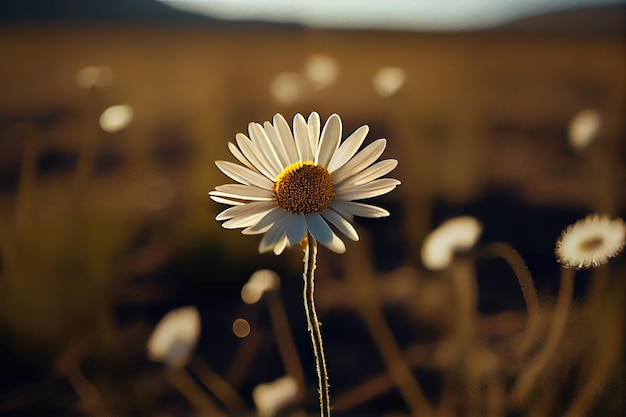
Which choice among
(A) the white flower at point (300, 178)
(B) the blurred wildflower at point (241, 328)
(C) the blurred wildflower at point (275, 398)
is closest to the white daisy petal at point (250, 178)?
(A) the white flower at point (300, 178)

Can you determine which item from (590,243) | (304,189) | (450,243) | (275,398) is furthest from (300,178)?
(450,243)

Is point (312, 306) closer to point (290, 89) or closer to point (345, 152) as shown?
point (345, 152)

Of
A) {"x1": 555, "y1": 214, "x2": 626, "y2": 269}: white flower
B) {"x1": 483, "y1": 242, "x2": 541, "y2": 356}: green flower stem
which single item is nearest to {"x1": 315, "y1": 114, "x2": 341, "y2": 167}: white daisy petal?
{"x1": 555, "y1": 214, "x2": 626, "y2": 269}: white flower

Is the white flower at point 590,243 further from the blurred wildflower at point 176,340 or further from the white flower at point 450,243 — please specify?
the blurred wildflower at point 176,340

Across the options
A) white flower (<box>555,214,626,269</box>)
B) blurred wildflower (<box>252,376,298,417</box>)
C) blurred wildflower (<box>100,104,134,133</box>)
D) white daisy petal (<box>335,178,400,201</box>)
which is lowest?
blurred wildflower (<box>252,376,298,417</box>)

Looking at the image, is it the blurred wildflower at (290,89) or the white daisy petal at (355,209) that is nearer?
the white daisy petal at (355,209)

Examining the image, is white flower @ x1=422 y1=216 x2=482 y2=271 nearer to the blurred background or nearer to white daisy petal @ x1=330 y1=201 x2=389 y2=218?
the blurred background

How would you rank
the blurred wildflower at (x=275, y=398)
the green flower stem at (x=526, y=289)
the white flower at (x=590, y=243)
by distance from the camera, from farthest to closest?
1. the green flower stem at (x=526, y=289)
2. the blurred wildflower at (x=275, y=398)
3. the white flower at (x=590, y=243)
